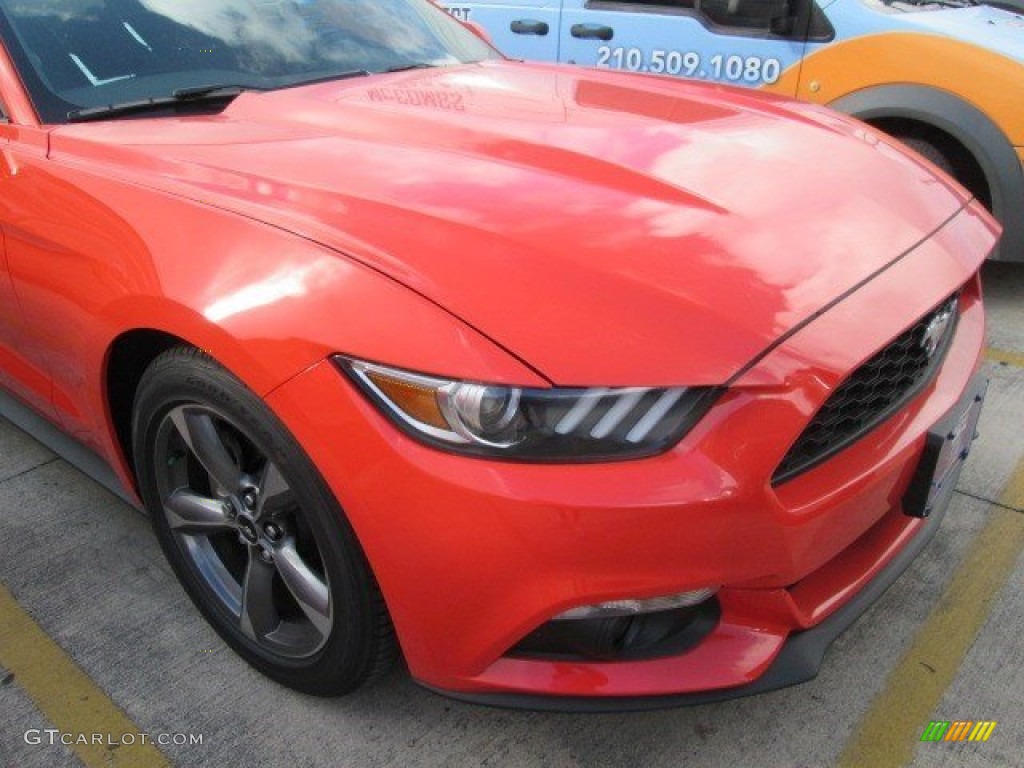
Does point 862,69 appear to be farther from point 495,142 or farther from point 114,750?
point 114,750

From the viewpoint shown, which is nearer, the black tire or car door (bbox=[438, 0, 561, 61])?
the black tire

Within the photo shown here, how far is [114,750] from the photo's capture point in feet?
6.26

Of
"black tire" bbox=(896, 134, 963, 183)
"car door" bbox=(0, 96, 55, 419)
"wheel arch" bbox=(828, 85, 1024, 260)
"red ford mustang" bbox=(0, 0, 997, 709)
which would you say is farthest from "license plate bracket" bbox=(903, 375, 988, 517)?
"black tire" bbox=(896, 134, 963, 183)

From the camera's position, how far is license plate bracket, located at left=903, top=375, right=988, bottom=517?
1.74 m

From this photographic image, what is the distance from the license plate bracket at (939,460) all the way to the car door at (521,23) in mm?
3451

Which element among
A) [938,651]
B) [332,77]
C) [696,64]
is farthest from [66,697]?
[696,64]

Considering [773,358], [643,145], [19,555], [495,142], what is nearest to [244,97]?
[495,142]

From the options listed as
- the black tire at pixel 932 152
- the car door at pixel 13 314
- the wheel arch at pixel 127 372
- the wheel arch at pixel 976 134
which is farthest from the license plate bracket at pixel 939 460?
the black tire at pixel 932 152

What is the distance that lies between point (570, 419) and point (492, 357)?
0.53ft

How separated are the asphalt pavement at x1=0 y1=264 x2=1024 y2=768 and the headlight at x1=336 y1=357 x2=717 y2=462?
642mm

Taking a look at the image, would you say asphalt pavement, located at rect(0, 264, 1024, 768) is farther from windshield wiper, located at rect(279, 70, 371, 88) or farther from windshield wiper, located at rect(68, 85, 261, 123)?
windshield wiper, located at rect(279, 70, 371, 88)

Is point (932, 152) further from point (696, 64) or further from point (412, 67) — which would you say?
point (412, 67)

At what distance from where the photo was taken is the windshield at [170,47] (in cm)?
228

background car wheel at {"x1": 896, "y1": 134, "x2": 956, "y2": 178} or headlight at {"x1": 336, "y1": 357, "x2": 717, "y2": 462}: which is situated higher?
headlight at {"x1": 336, "y1": 357, "x2": 717, "y2": 462}
